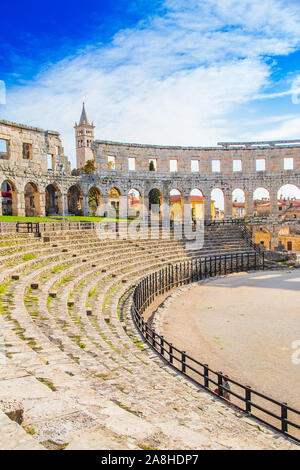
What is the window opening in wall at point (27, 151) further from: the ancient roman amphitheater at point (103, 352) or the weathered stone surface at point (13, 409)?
the weathered stone surface at point (13, 409)

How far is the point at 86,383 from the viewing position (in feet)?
16.8

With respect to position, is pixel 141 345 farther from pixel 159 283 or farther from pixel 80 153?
pixel 80 153

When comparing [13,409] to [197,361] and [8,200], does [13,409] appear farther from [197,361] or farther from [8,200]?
[8,200]

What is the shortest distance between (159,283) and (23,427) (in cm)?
1351

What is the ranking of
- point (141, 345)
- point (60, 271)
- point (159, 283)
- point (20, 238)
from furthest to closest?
point (159, 283)
point (20, 238)
point (60, 271)
point (141, 345)

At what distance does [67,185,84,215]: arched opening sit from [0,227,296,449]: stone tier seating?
64.6 ft

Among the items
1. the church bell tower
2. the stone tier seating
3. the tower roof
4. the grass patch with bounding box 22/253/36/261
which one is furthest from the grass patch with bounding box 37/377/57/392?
the tower roof

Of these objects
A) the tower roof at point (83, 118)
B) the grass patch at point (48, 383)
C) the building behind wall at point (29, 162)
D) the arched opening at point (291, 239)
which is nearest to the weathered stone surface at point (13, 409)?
the grass patch at point (48, 383)

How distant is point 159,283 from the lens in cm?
1697

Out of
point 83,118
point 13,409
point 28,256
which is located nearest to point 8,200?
point 28,256

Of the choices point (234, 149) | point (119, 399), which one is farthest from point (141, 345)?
point (234, 149)

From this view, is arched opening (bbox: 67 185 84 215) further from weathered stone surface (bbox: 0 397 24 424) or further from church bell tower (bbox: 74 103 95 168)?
church bell tower (bbox: 74 103 95 168)

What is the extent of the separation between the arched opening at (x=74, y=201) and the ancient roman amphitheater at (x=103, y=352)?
544 cm

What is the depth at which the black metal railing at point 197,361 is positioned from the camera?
6.02 m
